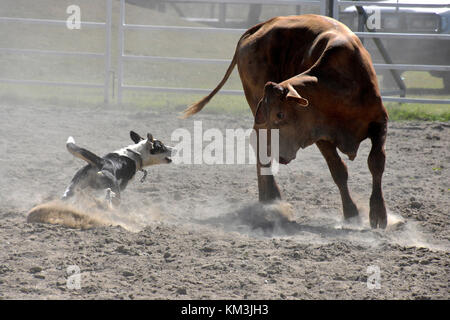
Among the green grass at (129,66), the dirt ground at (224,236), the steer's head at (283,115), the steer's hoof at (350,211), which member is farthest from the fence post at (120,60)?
the steer's head at (283,115)

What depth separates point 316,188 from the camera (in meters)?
6.32

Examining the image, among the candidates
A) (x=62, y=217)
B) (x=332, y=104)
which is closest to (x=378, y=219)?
(x=332, y=104)

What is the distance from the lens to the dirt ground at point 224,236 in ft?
11.7

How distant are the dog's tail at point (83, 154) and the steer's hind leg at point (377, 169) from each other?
2086 mm

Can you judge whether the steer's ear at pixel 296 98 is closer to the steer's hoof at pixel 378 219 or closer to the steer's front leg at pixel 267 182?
the steer's hoof at pixel 378 219

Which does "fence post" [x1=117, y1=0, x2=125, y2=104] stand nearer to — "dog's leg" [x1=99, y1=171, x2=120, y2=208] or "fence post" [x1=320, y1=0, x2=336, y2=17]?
"fence post" [x1=320, y1=0, x2=336, y2=17]

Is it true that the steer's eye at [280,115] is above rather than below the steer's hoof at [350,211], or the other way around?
above

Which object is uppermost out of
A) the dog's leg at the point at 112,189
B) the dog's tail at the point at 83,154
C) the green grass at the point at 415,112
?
the dog's tail at the point at 83,154

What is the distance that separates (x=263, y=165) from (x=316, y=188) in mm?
1070

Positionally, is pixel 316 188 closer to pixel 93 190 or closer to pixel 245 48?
pixel 245 48

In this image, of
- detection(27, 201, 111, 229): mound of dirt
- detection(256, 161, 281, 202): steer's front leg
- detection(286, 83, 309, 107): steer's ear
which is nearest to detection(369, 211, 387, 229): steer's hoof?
detection(256, 161, 281, 202): steer's front leg

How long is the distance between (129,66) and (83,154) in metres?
11.5

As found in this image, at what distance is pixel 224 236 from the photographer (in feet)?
14.9

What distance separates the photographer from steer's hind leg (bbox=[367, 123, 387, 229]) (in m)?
4.73
